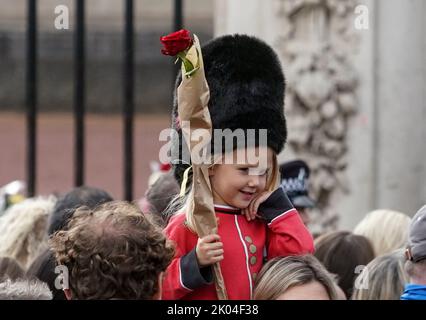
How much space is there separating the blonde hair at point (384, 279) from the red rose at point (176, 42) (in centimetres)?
101

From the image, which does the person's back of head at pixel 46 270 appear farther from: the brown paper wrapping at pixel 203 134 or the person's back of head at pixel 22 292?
the person's back of head at pixel 22 292

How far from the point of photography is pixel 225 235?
10.5ft

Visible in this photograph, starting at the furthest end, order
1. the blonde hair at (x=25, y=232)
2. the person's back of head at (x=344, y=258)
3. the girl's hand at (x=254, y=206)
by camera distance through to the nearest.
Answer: the blonde hair at (x=25, y=232)
the person's back of head at (x=344, y=258)
the girl's hand at (x=254, y=206)

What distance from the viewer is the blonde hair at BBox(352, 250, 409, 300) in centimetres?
358

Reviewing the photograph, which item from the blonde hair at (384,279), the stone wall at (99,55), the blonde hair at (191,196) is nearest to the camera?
the blonde hair at (191,196)

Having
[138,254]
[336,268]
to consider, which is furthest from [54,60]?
[138,254]

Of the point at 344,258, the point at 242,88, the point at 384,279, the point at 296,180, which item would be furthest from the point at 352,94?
the point at 242,88

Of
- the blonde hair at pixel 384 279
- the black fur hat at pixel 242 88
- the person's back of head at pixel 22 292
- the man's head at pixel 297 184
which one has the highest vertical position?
the black fur hat at pixel 242 88

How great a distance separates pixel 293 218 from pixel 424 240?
0.35 metres

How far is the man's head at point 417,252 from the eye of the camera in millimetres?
3061

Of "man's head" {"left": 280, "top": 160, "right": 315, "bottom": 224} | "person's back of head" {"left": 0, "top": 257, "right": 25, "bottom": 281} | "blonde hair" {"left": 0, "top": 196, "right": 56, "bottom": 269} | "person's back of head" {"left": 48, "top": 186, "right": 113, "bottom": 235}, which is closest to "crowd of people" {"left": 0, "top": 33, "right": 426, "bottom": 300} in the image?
"person's back of head" {"left": 0, "top": 257, "right": 25, "bottom": 281}

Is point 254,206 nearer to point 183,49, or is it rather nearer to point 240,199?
point 240,199

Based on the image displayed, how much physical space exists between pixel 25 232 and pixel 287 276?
1724mm

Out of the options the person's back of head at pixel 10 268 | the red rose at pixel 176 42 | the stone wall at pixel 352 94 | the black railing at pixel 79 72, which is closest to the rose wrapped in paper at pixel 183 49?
the red rose at pixel 176 42
